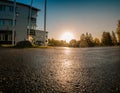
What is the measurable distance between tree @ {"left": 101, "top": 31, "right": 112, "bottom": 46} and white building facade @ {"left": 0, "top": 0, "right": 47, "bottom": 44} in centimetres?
5198

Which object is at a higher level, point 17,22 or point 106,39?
point 17,22

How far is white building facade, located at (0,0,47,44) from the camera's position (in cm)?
3809

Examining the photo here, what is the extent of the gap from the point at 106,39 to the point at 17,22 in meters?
58.4

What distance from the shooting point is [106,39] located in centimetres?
8838

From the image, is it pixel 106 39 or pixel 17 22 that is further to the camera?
pixel 106 39

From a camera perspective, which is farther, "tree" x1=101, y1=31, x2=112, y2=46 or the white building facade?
"tree" x1=101, y1=31, x2=112, y2=46

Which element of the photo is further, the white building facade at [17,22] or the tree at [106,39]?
the tree at [106,39]

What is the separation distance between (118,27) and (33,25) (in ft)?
96.5

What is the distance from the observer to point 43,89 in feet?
8.60

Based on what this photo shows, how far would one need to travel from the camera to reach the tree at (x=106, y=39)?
87.7m

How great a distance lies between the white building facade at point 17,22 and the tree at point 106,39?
51979mm

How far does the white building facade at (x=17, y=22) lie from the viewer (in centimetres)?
3809

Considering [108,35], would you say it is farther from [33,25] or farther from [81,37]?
[33,25]

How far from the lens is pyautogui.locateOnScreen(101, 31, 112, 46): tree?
288 ft
